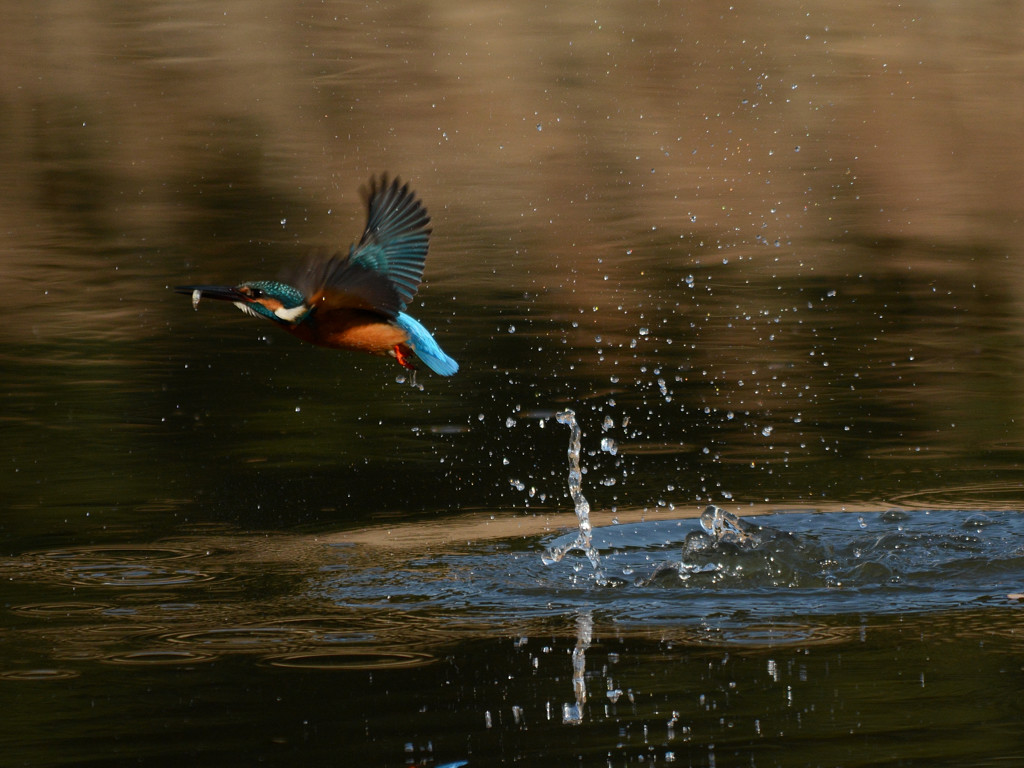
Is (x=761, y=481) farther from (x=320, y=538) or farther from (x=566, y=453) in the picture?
(x=320, y=538)

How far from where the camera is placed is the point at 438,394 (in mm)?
7375

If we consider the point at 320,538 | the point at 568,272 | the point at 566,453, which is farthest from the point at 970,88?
the point at 320,538

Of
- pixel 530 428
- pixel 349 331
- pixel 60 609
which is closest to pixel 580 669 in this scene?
pixel 349 331

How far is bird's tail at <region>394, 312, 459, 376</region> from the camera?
463 centimetres

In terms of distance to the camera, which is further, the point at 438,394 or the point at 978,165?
the point at 978,165

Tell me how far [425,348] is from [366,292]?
0.29 m

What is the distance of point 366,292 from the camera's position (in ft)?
14.7

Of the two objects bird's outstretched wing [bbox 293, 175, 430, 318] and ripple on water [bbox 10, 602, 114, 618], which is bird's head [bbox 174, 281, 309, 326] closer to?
bird's outstretched wing [bbox 293, 175, 430, 318]

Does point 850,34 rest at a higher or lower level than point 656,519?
higher

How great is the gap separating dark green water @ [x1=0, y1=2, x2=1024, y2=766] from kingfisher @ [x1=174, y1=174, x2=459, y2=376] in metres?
0.63

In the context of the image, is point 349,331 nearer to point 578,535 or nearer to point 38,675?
point 578,535

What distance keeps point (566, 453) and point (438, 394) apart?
1.05 meters

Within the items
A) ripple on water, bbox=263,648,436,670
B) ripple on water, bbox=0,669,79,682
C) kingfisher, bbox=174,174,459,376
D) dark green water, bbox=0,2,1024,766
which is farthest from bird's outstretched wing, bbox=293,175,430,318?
ripple on water, bbox=0,669,79,682

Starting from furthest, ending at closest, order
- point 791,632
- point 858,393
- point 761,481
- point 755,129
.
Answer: point 755,129, point 858,393, point 761,481, point 791,632
